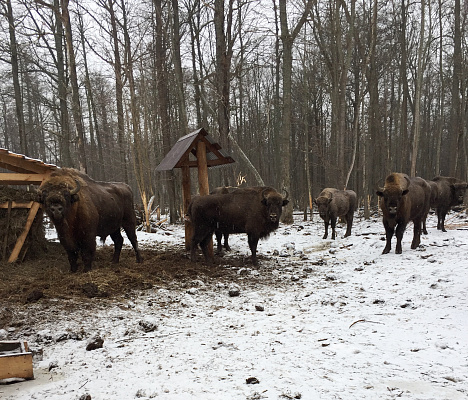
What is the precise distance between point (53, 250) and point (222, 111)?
7.95 meters

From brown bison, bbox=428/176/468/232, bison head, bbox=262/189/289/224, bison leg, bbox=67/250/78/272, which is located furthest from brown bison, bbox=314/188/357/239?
bison leg, bbox=67/250/78/272

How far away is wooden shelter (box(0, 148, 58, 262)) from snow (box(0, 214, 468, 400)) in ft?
13.3

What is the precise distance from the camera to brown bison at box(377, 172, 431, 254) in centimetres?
821

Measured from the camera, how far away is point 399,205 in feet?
27.3

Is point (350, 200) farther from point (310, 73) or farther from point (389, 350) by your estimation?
point (310, 73)

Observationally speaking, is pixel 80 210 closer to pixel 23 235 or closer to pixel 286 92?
pixel 23 235

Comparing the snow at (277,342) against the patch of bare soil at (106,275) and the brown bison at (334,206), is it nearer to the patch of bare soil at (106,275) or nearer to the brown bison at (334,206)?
the patch of bare soil at (106,275)

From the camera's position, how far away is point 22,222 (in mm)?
8164

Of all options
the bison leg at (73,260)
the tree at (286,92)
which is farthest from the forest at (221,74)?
the bison leg at (73,260)

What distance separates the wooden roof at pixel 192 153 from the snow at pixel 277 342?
370 cm

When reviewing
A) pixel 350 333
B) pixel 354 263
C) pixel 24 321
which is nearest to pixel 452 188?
pixel 354 263

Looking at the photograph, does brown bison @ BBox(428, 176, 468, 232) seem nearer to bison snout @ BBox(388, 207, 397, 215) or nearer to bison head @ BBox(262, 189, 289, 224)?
bison snout @ BBox(388, 207, 397, 215)

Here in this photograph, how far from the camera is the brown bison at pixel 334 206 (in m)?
12.3

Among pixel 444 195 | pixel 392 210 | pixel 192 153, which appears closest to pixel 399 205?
pixel 392 210
